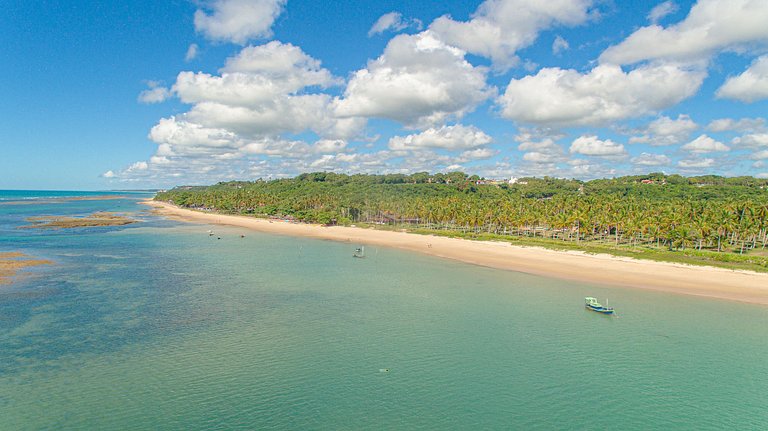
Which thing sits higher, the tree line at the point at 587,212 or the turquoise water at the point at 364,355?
the tree line at the point at 587,212

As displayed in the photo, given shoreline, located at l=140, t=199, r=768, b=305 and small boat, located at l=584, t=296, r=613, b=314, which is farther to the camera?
shoreline, located at l=140, t=199, r=768, b=305

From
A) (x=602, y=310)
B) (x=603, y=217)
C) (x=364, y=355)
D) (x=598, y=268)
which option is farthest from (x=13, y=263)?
(x=603, y=217)

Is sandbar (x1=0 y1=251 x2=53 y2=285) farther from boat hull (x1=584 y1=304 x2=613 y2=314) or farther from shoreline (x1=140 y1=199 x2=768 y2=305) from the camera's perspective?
boat hull (x1=584 y1=304 x2=613 y2=314)

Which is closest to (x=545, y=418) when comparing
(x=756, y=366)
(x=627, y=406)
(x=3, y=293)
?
(x=627, y=406)

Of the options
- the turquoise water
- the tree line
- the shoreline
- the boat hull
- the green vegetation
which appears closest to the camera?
the turquoise water

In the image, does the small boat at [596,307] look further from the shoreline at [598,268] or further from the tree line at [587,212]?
the tree line at [587,212]

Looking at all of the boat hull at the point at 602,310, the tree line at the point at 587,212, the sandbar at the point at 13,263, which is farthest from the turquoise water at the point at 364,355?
the tree line at the point at 587,212

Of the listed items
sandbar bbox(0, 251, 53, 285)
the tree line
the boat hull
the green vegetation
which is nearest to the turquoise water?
the boat hull
